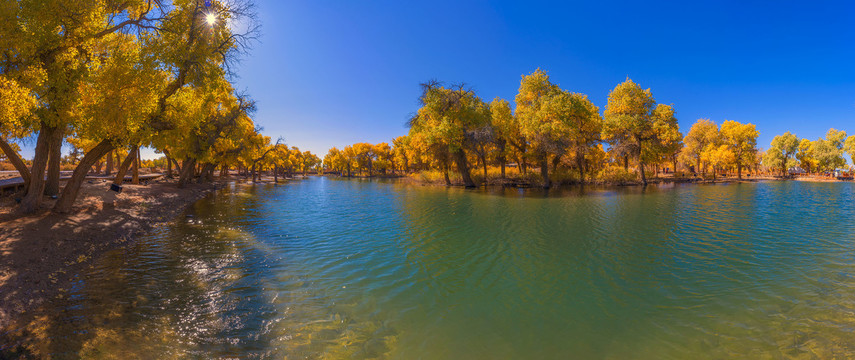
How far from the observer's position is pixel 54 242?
10.1 metres

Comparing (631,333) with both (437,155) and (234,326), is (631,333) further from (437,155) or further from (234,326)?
(437,155)

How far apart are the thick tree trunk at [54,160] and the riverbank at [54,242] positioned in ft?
2.29

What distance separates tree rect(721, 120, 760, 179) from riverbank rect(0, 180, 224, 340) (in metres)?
94.0

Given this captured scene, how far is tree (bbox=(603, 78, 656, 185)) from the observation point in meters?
44.1

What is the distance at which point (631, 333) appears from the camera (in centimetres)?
557

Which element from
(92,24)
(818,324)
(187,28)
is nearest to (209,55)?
(187,28)

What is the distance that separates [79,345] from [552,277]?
10.4 meters

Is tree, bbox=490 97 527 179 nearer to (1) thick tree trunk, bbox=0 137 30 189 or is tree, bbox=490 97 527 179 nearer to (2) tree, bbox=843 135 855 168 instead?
(1) thick tree trunk, bbox=0 137 30 189

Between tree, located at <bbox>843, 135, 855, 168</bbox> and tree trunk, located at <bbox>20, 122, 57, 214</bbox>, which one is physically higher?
tree, located at <bbox>843, 135, 855, 168</bbox>

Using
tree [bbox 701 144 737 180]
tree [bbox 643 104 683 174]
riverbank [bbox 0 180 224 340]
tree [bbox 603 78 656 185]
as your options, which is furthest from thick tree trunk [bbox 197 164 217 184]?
tree [bbox 701 144 737 180]

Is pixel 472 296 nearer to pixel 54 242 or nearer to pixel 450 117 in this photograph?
pixel 54 242

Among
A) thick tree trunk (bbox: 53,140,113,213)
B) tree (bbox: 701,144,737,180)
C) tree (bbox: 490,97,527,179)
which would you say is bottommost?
thick tree trunk (bbox: 53,140,113,213)

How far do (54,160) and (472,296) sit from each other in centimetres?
2181

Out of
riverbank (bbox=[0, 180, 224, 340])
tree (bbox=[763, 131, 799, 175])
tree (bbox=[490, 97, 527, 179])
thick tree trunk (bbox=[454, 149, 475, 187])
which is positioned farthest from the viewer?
tree (bbox=[763, 131, 799, 175])
